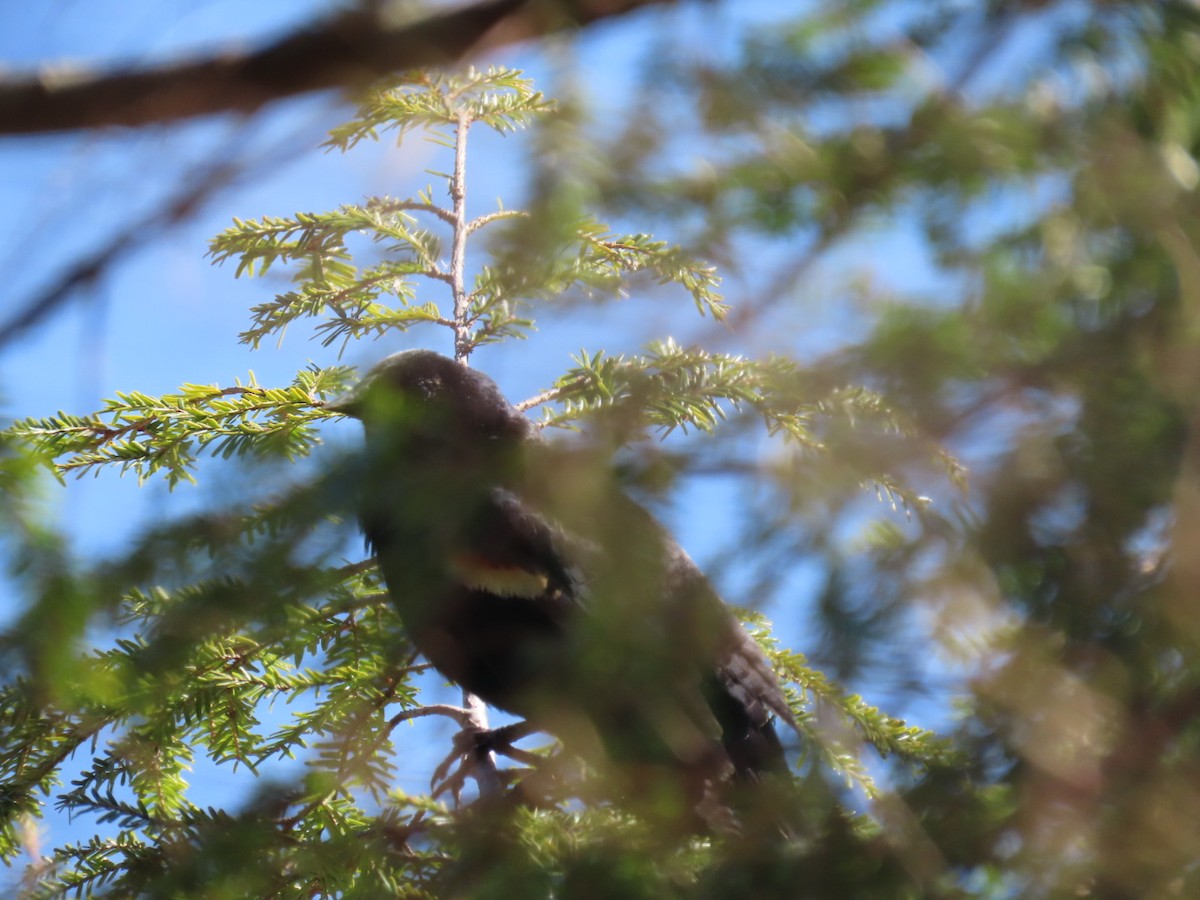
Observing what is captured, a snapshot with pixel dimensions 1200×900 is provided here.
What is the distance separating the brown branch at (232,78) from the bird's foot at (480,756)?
1.82 m

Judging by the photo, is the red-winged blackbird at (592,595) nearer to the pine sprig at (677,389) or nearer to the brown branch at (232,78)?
the pine sprig at (677,389)

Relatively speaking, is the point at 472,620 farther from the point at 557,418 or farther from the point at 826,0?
the point at 826,0

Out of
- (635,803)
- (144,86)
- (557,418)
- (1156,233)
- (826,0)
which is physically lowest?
(635,803)

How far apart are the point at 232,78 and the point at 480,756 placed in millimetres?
1985

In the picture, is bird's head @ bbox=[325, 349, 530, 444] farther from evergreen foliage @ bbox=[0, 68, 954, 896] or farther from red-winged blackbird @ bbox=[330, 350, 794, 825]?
red-winged blackbird @ bbox=[330, 350, 794, 825]

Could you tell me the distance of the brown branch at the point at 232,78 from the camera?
0.96 metres

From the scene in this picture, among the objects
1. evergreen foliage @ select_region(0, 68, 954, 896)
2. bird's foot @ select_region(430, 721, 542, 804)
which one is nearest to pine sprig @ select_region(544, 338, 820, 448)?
evergreen foliage @ select_region(0, 68, 954, 896)

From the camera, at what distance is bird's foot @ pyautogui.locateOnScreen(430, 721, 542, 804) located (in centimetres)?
249

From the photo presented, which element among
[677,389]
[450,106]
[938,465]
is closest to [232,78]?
[938,465]

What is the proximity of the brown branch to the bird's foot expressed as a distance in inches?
71.5

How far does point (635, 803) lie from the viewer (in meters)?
1.43

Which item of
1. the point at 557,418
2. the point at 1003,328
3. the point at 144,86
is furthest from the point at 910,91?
the point at 557,418

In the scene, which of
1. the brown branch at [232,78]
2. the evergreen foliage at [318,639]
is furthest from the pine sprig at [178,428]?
the brown branch at [232,78]

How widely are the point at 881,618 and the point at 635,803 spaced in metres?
0.47
